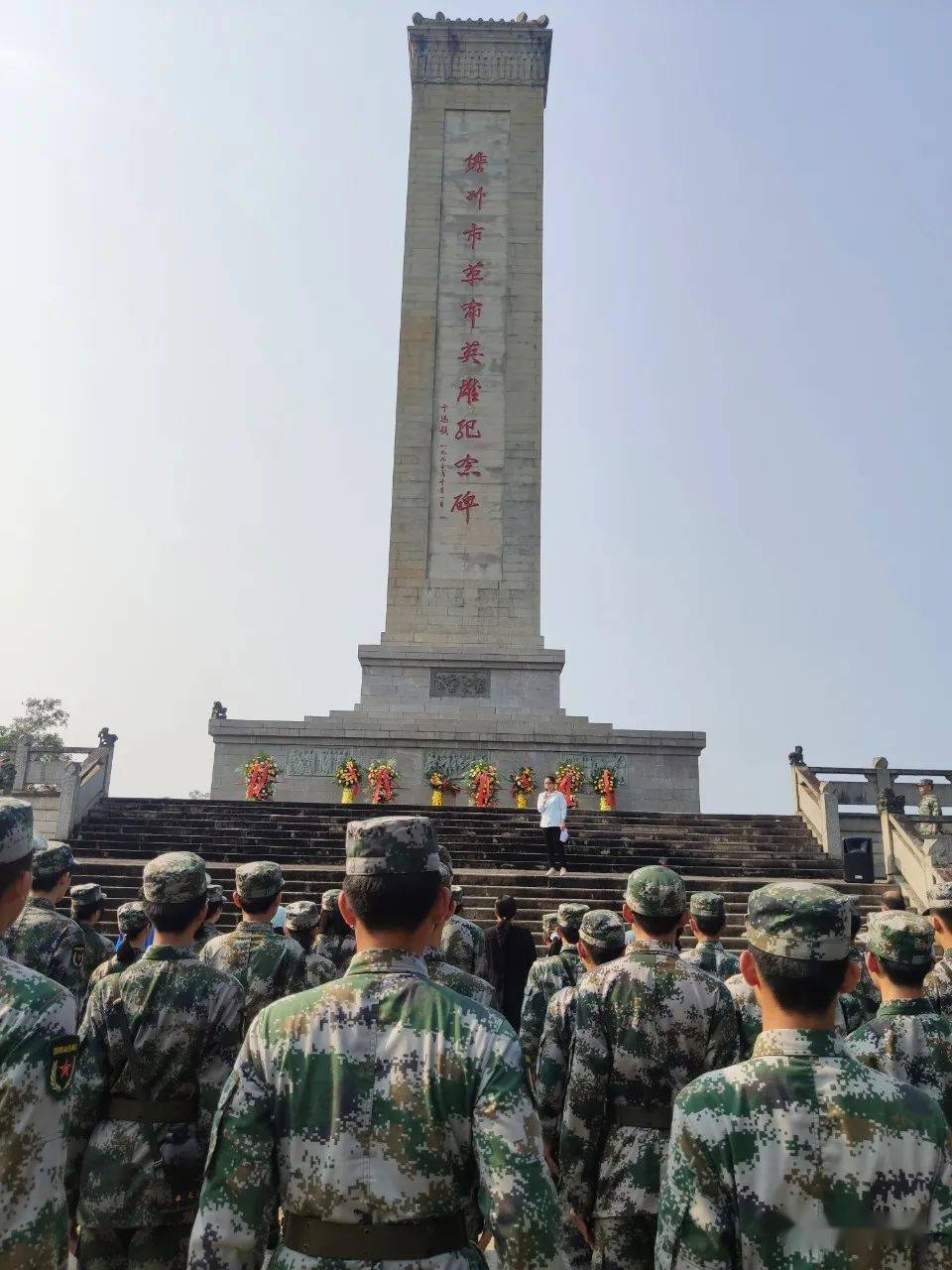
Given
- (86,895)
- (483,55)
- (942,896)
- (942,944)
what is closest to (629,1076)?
(942,896)

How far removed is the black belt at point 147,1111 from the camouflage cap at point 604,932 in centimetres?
174

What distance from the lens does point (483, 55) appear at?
82.9 ft

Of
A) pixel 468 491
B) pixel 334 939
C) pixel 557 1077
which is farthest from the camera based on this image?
pixel 468 491

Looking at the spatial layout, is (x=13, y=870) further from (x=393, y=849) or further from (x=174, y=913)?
(x=174, y=913)

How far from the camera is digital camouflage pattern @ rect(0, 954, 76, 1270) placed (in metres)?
2.08

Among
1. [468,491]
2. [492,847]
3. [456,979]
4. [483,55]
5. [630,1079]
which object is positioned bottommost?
[630,1079]

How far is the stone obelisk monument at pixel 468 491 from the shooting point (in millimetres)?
20453

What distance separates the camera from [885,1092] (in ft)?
6.55

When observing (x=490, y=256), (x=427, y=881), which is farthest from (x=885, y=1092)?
(x=490, y=256)

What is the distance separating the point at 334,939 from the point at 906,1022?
318 cm

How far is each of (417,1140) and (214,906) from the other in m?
3.46

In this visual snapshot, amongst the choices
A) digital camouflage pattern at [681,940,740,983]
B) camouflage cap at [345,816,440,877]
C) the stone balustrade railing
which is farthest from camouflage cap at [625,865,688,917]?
the stone balustrade railing

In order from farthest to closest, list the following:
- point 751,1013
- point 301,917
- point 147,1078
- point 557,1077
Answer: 1. point 301,917
2. point 751,1013
3. point 557,1077
4. point 147,1078

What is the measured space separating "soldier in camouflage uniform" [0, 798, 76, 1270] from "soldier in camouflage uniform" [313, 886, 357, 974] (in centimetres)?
342
